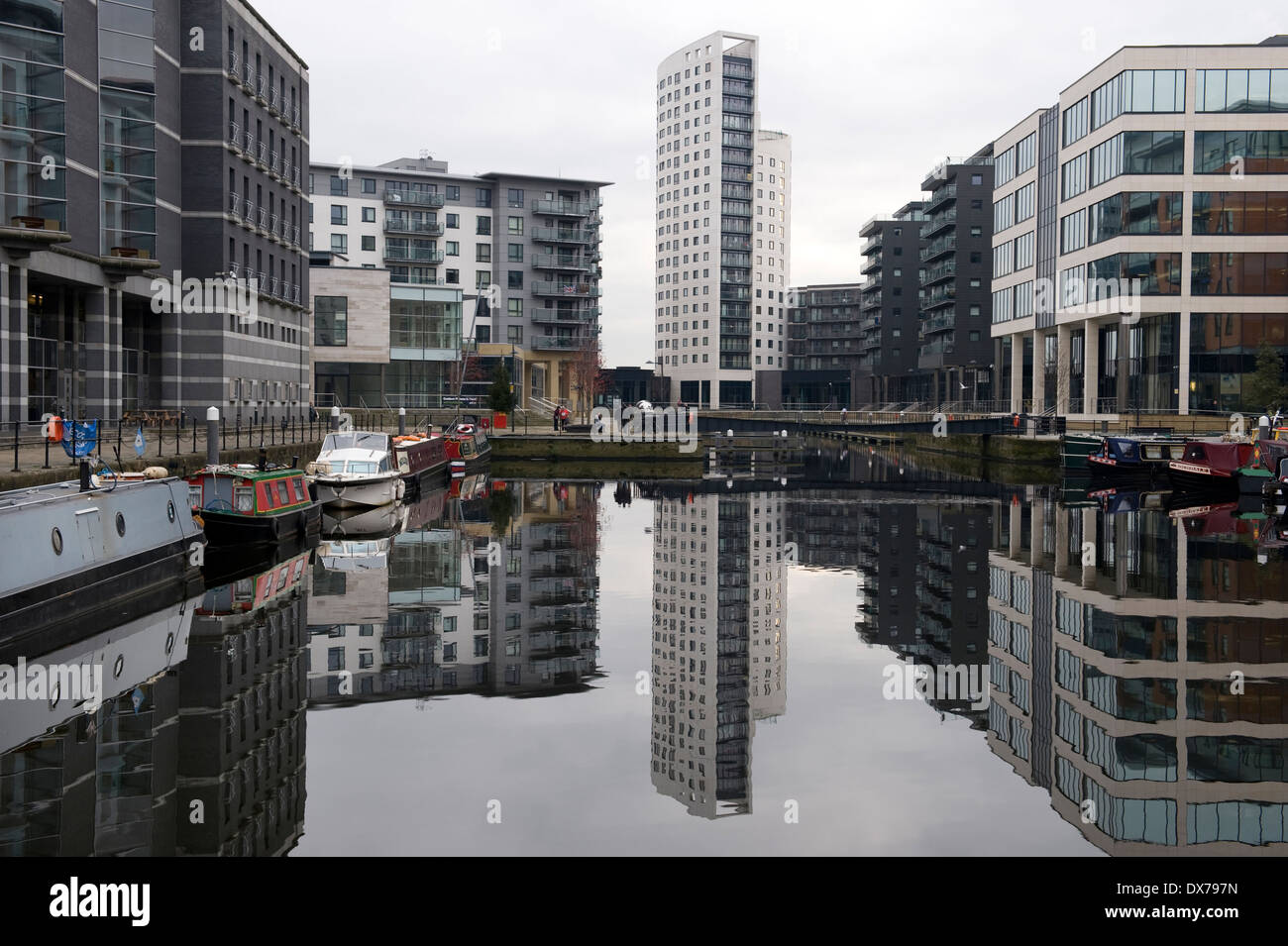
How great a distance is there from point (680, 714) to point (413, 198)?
3974 inches

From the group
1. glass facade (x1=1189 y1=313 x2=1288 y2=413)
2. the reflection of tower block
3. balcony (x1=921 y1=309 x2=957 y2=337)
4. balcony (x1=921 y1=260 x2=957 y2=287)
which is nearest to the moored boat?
the reflection of tower block

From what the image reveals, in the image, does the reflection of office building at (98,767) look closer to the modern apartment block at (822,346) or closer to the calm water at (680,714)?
the calm water at (680,714)

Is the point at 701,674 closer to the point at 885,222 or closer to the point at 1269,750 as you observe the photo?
the point at 1269,750

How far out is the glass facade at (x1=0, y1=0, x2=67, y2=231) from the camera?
1476 inches

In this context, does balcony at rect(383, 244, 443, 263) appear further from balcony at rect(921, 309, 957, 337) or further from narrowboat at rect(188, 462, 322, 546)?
narrowboat at rect(188, 462, 322, 546)

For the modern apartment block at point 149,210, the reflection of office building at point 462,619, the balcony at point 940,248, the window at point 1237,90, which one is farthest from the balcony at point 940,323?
the reflection of office building at point 462,619

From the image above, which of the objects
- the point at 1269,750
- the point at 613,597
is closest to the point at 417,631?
the point at 613,597

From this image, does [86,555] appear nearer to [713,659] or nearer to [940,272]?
[713,659]

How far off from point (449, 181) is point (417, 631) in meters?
97.7

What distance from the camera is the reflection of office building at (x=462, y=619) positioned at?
50.3ft

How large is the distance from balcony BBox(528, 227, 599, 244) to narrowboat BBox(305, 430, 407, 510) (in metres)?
75.9

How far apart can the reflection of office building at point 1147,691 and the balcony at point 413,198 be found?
89.1 m

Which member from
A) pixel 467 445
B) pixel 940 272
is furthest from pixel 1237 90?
pixel 940 272

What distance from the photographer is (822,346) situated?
588ft
